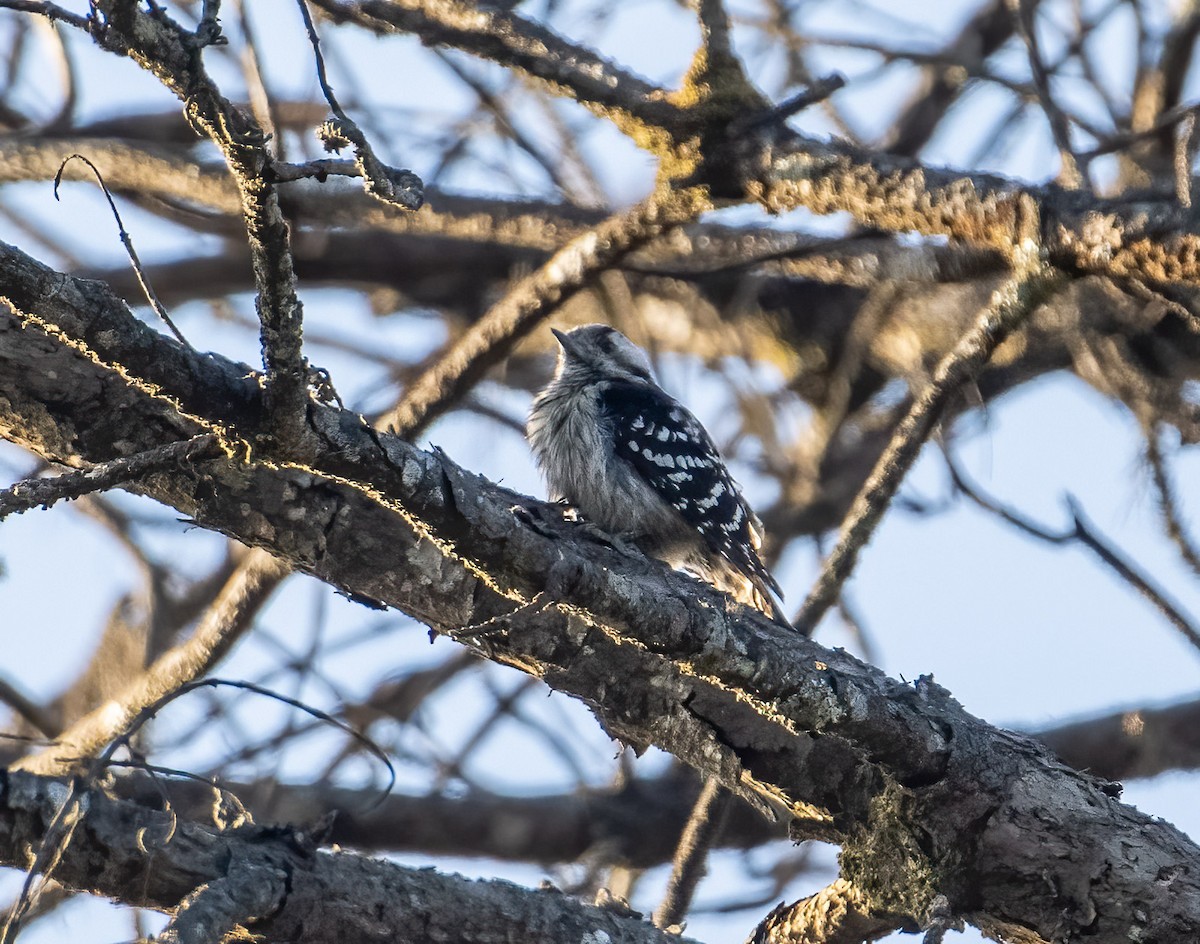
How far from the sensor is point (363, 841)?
504 cm

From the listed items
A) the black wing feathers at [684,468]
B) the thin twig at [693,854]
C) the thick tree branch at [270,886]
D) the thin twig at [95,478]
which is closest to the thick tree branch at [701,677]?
the thin twig at [95,478]

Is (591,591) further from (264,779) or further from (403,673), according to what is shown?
(403,673)

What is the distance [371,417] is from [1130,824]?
3136mm

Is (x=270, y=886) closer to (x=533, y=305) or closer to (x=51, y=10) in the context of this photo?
(x=51, y=10)

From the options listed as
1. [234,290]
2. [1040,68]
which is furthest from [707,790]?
[234,290]

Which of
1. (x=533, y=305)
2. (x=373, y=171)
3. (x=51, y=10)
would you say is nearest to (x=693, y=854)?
(x=533, y=305)

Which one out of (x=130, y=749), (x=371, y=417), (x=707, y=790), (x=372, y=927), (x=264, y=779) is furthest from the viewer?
(x=371, y=417)

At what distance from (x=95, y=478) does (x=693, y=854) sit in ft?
7.22

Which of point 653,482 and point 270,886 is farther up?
point 653,482

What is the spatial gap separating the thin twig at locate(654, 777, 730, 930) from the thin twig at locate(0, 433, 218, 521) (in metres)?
1.97

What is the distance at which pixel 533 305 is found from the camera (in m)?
4.34

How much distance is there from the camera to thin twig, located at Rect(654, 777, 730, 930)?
146 inches

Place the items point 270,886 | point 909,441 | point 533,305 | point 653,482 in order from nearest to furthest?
1. point 270,886
2. point 909,441
3. point 533,305
4. point 653,482

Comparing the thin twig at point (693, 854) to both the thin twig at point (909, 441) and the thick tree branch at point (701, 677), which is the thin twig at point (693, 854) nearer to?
the thick tree branch at point (701, 677)
